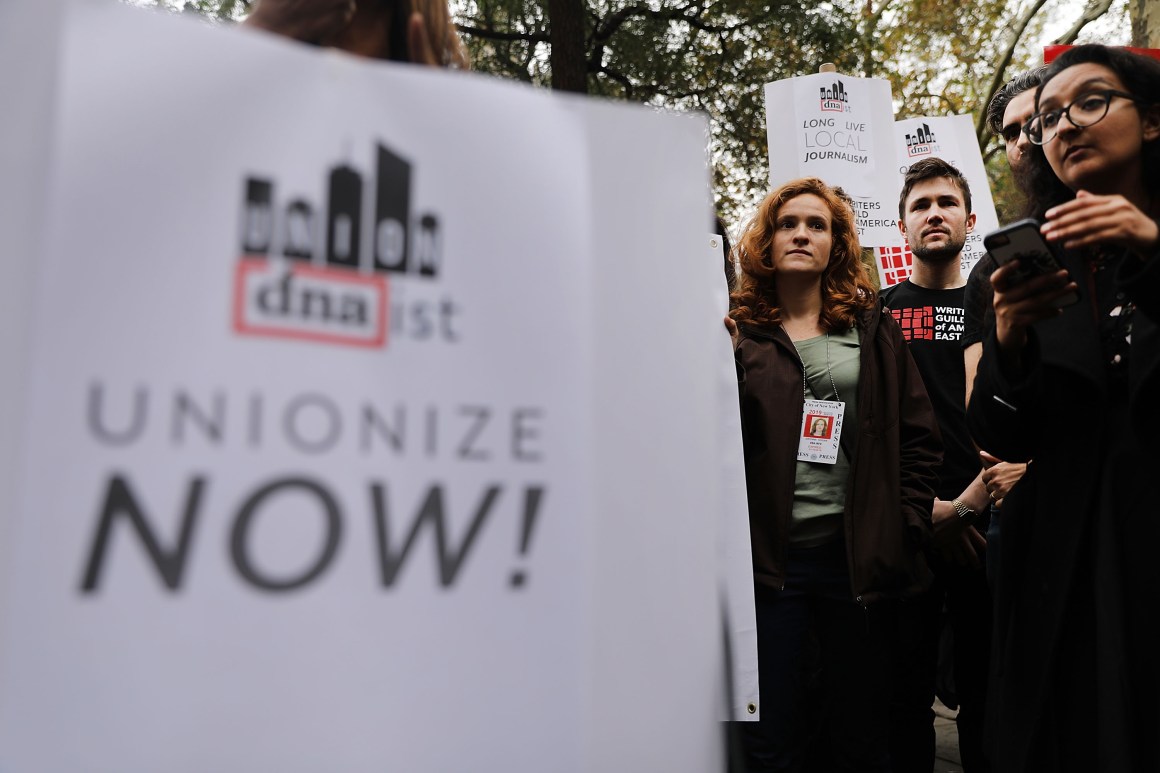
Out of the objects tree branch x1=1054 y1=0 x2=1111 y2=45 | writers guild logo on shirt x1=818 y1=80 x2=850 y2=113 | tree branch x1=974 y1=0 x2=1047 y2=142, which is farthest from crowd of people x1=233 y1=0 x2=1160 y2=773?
tree branch x1=1054 y1=0 x2=1111 y2=45

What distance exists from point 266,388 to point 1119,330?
1.56 meters

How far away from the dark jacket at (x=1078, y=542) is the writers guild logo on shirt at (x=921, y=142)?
3.45 metres

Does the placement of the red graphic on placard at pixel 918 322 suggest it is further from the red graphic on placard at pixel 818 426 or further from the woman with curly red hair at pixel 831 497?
the red graphic on placard at pixel 818 426

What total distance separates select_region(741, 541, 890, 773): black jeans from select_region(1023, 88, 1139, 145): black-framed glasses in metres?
1.18

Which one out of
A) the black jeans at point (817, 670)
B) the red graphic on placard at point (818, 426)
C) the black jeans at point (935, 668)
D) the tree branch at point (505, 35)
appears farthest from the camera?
the tree branch at point (505, 35)

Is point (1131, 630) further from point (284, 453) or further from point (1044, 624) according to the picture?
point (284, 453)

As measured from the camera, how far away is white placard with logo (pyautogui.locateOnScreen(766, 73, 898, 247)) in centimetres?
483

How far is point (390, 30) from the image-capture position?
132 centimetres

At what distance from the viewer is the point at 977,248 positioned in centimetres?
475

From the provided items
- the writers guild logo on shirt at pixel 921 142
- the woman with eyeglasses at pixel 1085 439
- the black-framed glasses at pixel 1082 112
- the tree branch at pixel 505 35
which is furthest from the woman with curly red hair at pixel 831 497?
the tree branch at pixel 505 35

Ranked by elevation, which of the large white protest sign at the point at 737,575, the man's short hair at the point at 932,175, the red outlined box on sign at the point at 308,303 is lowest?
the large white protest sign at the point at 737,575

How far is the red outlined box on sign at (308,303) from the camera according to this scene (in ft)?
3.00

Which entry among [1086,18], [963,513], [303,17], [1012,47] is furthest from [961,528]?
[1086,18]

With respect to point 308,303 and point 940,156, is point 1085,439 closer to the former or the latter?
point 308,303
